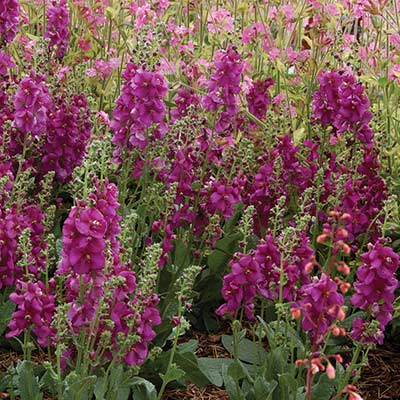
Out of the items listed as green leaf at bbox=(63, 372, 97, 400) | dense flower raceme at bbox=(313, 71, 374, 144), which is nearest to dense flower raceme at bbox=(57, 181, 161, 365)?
green leaf at bbox=(63, 372, 97, 400)

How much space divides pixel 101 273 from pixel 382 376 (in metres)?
1.41

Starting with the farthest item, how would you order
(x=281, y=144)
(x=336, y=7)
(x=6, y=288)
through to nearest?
1. (x=336, y=7)
2. (x=281, y=144)
3. (x=6, y=288)

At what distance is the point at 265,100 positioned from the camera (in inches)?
144

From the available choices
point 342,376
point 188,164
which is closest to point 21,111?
point 188,164

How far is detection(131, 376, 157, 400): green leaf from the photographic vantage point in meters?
2.47

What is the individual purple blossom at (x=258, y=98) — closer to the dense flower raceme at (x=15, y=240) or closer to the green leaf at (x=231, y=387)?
the dense flower raceme at (x=15, y=240)

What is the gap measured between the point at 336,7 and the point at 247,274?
199cm

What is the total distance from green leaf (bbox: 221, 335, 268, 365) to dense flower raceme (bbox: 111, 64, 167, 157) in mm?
699

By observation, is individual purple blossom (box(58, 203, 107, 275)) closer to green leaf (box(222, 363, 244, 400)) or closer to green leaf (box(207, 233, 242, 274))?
green leaf (box(222, 363, 244, 400))

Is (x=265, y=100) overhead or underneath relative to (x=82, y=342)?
overhead

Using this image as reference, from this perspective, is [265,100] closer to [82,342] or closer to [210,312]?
[210,312]

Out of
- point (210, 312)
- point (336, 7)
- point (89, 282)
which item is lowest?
point (210, 312)

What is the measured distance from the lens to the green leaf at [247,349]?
9.43 feet

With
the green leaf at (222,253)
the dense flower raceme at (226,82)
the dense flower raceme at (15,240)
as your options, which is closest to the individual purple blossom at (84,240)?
the dense flower raceme at (15,240)
